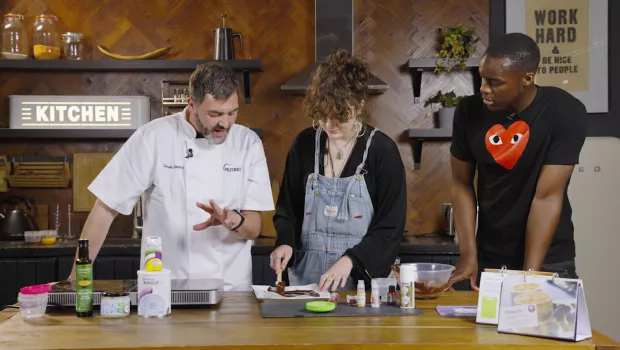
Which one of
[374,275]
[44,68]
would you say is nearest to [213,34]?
[44,68]

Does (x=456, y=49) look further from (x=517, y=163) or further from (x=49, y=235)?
(x=49, y=235)

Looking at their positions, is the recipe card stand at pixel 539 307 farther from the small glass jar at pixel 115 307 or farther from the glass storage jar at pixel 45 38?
the glass storage jar at pixel 45 38

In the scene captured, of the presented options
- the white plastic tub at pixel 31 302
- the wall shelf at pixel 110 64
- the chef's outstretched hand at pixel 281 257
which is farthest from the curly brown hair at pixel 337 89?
the wall shelf at pixel 110 64

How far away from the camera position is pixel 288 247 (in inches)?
119

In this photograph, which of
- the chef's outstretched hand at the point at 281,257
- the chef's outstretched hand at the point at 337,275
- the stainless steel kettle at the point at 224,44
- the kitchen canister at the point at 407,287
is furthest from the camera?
the stainless steel kettle at the point at 224,44

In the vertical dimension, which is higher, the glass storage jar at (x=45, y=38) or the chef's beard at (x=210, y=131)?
the glass storage jar at (x=45, y=38)

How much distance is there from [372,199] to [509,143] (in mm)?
590

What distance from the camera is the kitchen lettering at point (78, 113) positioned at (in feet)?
17.5

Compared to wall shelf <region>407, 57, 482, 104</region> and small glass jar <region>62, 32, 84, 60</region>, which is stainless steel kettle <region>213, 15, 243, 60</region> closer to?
small glass jar <region>62, 32, 84, 60</region>

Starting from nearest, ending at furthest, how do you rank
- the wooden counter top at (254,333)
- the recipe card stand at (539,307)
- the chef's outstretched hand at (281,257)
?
the wooden counter top at (254,333)
the recipe card stand at (539,307)
the chef's outstretched hand at (281,257)

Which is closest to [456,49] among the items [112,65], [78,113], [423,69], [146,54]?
[423,69]

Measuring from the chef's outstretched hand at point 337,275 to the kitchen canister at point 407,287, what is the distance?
327 mm

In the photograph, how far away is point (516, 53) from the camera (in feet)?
9.17

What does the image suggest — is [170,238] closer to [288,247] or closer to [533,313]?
[288,247]
